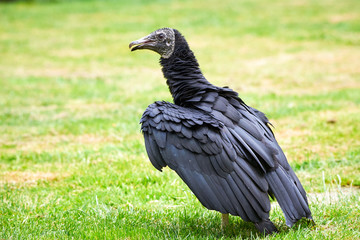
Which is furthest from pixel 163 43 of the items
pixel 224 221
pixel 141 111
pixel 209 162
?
pixel 141 111

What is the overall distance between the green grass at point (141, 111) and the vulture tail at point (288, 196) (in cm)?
16

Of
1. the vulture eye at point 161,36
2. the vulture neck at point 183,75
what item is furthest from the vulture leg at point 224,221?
the vulture eye at point 161,36

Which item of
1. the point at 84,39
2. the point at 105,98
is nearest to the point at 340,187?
the point at 105,98

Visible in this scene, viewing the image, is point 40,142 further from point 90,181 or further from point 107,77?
point 107,77

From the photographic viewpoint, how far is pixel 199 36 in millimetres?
17891

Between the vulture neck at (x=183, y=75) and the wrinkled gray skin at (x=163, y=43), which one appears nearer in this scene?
the vulture neck at (x=183, y=75)

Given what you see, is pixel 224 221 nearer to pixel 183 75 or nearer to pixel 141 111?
pixel 183 75

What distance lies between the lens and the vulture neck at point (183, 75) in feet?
13.4

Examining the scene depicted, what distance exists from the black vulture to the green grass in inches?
11.4

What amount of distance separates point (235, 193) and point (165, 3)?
863 inches

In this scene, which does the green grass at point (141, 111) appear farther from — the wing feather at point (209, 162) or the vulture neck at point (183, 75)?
the vulture neck at point (183, 75)

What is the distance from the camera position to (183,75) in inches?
164

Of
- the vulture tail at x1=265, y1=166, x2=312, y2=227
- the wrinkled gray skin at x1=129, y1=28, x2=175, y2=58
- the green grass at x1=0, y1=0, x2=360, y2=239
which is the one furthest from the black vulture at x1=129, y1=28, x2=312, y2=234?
the wrinkled gray skin at x1=129, y1=28, x2=175, y2=58

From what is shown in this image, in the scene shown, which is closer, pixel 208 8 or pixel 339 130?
pixel 339 130
